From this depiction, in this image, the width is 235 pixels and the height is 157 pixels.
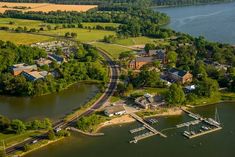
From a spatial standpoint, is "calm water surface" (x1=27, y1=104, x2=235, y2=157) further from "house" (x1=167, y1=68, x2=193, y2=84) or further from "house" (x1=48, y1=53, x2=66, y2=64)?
"house" (x1=48, y1=53, x2=66, y2=64)

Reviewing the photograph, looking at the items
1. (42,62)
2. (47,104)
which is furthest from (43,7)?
(47,104)

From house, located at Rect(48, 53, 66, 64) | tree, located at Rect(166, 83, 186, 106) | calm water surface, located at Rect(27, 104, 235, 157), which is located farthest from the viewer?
house, located at Rect(48, 53, 66, 64)

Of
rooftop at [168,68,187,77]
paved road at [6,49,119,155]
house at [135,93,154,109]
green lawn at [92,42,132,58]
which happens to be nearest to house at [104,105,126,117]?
paved road at [6,49,119,155]

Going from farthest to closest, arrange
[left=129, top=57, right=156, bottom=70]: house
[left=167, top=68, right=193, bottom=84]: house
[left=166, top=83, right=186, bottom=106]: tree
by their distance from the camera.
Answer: [left=129, top=57, right=156, bottom=70]: house
[left=167, top=68, right=193, bottom=84]: house
[left=166, top=83, right=186, bottom=106]: tree

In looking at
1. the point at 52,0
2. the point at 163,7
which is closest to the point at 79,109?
the point at 163,7

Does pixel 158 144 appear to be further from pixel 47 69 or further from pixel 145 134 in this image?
pixel 47 69

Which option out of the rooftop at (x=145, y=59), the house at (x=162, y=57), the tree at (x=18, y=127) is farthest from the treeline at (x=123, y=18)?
the tree at (x=18, y=127)

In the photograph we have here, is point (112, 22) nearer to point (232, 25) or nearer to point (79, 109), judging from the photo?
point (232, 25)

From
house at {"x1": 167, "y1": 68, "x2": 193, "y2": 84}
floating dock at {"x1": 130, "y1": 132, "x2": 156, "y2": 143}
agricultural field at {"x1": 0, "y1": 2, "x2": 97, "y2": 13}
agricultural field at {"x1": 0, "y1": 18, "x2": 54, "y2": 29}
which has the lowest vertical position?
floating dock at {"x1": 130, "y1": 132, "x2": 156, "y2": 143}
